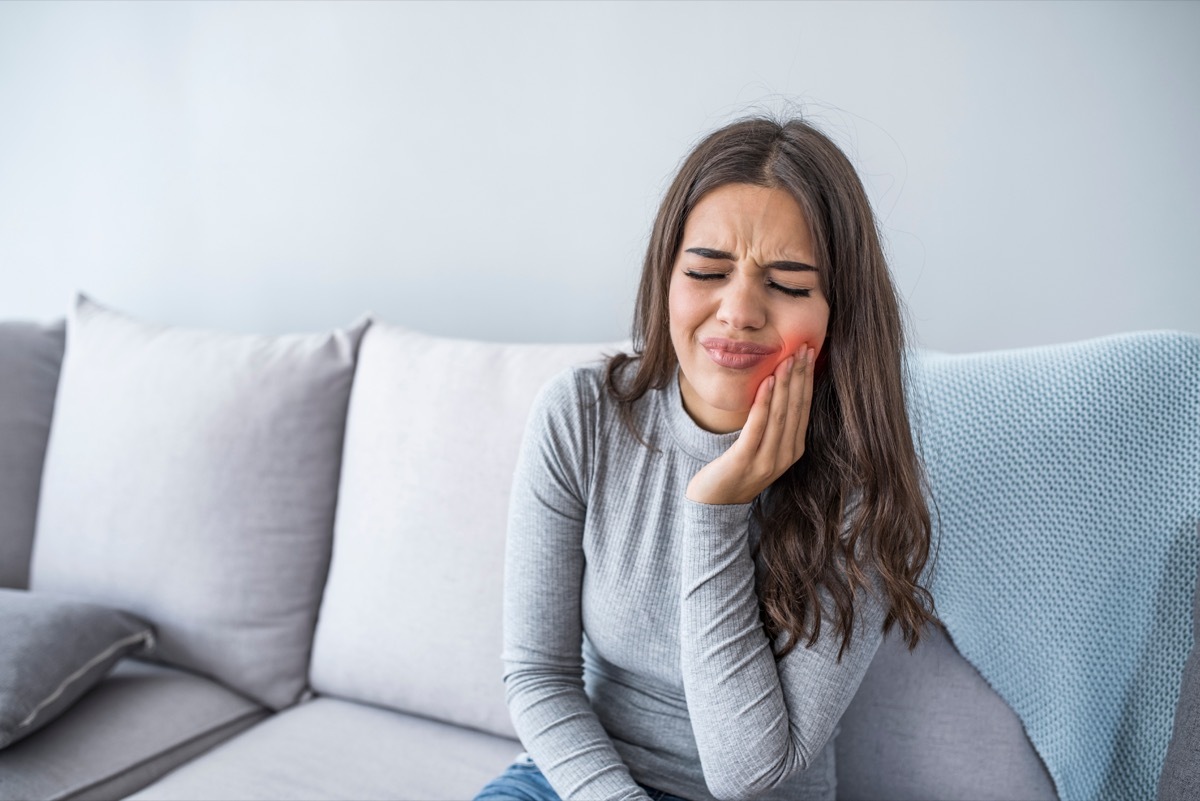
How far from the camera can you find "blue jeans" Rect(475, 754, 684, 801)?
104cm

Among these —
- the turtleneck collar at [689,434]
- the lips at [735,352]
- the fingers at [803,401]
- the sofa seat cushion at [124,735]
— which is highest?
the lips at [735,352]

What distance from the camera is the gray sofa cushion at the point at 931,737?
3.69 ft

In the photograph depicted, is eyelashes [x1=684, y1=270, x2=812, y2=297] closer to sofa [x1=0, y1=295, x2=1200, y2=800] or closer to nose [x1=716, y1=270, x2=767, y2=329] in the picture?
nose [x1=716, y1=270, x2=767, y2=329]

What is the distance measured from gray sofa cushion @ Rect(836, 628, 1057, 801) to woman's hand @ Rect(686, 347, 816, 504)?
14.6 inches

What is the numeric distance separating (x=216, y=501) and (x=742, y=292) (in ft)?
3.29

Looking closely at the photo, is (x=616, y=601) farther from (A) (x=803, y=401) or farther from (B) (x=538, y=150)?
(B) (x=538, y=150)

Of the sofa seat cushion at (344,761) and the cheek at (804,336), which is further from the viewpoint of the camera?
the sofa seat cushion at (344,761)

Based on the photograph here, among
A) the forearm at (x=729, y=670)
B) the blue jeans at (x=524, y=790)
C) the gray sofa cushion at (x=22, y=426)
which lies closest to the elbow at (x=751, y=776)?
the forearm at (x=729, y=670)

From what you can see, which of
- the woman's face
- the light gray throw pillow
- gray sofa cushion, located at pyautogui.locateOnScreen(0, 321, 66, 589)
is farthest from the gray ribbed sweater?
gray sofa cushion, located at pyautogui.locateOnScreen(0, 321, 66, 589)

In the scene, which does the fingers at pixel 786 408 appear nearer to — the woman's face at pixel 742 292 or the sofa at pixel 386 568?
the woman's face at pixel 742 292

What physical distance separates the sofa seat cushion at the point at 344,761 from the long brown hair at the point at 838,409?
21.4 inches

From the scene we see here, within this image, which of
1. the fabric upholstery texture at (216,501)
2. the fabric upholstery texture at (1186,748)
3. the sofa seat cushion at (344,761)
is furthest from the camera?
the fabric upholstery texture at (216,501)

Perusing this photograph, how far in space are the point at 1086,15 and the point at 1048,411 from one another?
2.12ft

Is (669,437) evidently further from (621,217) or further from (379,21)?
(379,21)
